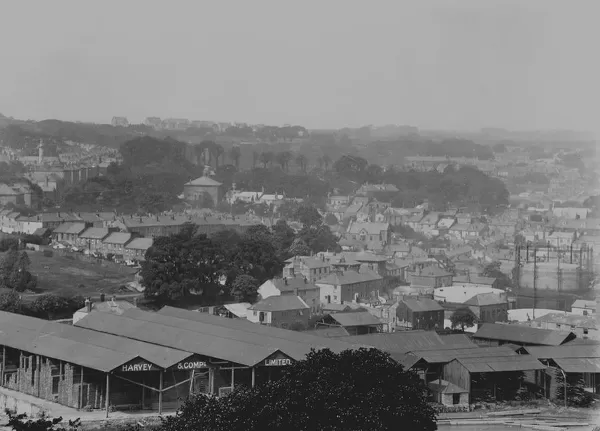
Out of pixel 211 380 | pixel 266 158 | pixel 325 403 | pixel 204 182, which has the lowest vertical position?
pixel 211 380

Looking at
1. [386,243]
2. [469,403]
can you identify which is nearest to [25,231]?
[386,243]

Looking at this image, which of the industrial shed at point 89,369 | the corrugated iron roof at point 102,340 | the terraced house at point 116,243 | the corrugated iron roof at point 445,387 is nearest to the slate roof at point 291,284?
the corrugated iron roof at point 102,340

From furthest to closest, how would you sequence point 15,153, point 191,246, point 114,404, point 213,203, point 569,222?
point 15,153, point 213,203, point 569,222, point 191,246, point 114,404

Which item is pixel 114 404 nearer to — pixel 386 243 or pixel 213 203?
pixel 386 243

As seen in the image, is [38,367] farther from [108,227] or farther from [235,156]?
[235,156]

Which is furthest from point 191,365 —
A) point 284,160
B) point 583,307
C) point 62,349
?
point 284,160

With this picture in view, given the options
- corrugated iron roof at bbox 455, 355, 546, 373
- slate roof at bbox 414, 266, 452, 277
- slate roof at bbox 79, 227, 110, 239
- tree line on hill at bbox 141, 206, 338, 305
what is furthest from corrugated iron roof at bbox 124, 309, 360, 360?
slate roof at bbox 79, 227, 110, 239

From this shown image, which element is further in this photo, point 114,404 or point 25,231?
point 25,231
